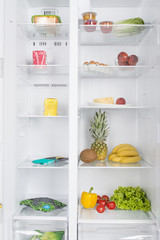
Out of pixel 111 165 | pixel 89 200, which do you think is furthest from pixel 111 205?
pixel 111 165

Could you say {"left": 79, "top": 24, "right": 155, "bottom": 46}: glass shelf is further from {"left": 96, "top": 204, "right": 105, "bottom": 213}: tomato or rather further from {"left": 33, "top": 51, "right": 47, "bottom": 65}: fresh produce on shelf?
{"left": 96, "top": 204, "right": 105, "bottom": 213}: tomato

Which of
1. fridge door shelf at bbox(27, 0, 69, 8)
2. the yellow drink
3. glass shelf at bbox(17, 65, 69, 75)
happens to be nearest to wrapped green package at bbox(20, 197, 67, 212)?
the yellow drink

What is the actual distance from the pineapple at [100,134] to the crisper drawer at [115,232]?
0.55m

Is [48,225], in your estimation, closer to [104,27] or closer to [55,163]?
[55,163]

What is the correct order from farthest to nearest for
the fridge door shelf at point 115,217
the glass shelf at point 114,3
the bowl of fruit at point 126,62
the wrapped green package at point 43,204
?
the glass shelf at point 114,3, the bowl of fruit at point 126,62, the wrapped green package at point 43,204, the fridge door shelf at point 115,217

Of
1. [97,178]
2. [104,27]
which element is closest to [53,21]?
[104,27]

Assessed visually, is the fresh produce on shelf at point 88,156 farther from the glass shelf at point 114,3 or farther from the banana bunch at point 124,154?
the glass shelf at point 114,3

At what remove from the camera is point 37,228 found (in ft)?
6.61

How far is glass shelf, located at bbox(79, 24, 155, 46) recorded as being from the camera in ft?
6.86

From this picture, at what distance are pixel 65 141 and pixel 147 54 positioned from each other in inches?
39.5

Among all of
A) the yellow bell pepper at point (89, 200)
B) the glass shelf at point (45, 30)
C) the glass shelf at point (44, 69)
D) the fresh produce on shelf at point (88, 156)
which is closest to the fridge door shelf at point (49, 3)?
the glass shelf at point (45, 30)

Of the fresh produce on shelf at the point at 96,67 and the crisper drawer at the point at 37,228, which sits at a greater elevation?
the fresh produce on shelf at the point at 96,67

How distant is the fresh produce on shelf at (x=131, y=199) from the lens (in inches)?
82.5

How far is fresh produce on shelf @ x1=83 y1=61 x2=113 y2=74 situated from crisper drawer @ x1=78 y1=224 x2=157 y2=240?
116 cm
